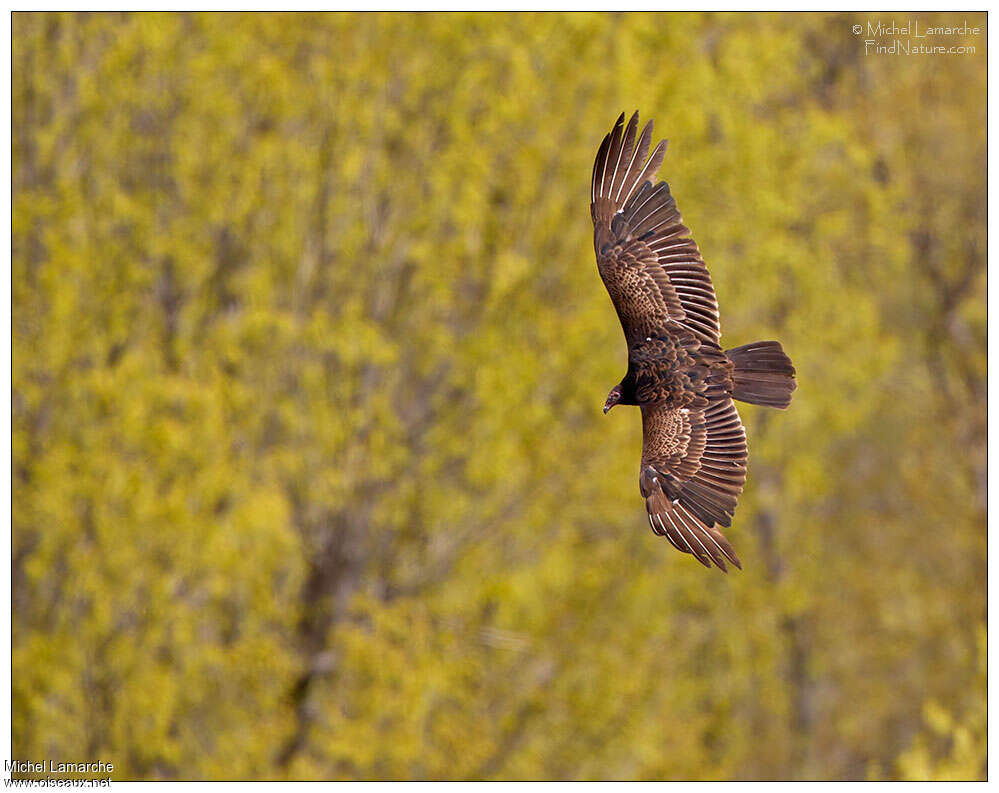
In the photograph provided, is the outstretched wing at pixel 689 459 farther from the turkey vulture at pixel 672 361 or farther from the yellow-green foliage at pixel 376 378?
the yellow-green foliage at pixel 376 378

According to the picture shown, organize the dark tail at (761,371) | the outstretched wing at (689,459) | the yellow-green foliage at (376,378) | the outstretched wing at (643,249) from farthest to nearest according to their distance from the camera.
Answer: the yellow-green foliage at (376,378) < the outstretched wing at (643,249) < the dark tail at (761,371) < the outstretched wing at (689,459)

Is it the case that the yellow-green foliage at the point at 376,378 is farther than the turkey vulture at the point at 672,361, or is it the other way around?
the yellow-green foliage at the point at 376,378

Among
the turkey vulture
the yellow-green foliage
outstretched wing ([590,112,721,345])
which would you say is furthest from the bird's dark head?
the yellow-green foliage

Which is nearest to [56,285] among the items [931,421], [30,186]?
[30,186]

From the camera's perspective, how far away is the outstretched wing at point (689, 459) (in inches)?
173

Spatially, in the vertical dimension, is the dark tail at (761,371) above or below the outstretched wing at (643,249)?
below

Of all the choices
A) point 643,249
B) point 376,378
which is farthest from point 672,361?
point 376,378

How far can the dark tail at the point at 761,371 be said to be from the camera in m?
4.80

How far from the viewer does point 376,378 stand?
48.1ft

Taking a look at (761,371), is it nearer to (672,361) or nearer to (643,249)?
(672,361)

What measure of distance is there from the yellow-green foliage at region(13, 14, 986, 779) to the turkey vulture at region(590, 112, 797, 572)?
747 cm

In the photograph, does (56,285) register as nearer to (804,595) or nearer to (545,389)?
(545,389)

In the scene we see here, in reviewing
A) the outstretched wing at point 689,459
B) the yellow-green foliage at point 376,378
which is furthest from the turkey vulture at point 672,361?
the yellow-green foliage at point 376,378

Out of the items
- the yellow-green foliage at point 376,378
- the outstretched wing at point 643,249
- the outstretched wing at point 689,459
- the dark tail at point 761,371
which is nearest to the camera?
the outstretched wing at point 689,459
